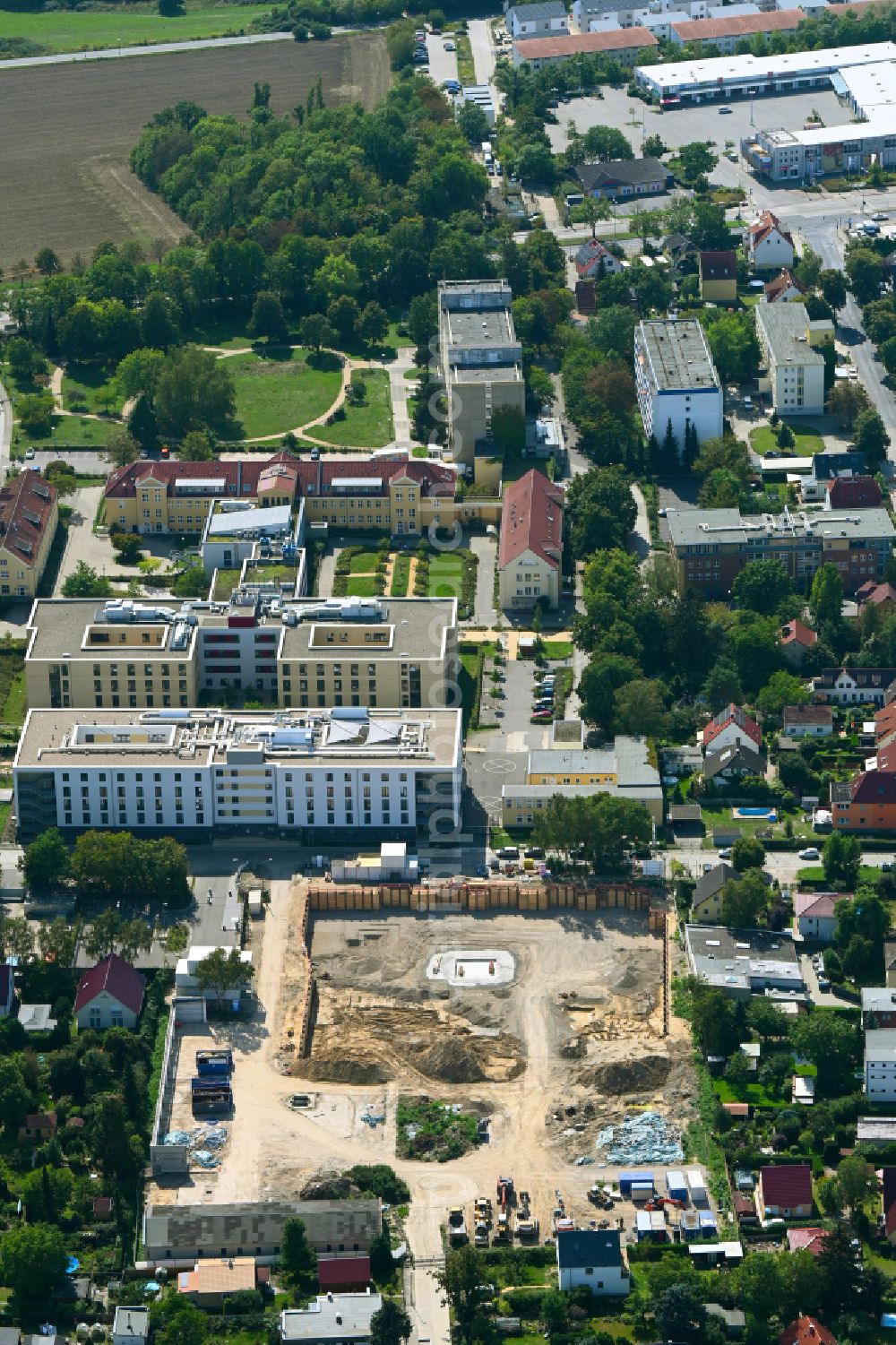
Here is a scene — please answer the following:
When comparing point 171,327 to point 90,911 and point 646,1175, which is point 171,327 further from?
point 646,1175

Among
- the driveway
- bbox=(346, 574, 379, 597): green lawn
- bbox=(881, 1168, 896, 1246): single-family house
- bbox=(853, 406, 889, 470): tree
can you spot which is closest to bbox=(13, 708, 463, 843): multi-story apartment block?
the driveway

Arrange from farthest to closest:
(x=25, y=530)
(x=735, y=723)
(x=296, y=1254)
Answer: (x=25, y=530) < (x=735, y=723) < (x=296, y=1254)

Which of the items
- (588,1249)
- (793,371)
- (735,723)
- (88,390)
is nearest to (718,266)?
(793,371)

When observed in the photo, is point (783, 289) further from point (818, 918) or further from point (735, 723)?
point (818, 918)

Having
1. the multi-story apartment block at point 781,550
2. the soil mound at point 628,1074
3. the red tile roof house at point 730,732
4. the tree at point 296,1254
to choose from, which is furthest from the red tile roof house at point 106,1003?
the multi-story apartment block at point 781,550

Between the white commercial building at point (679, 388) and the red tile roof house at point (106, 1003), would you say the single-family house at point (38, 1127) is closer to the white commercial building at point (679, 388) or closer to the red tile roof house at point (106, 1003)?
the red tile roof house at point (106, 1003)
